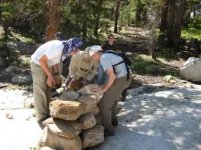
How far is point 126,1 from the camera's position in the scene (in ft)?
79.2

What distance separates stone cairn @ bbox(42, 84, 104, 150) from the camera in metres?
6.01

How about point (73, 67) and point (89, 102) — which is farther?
point (73, 67)

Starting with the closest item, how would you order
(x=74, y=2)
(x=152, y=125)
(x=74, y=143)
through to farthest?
1. (x=74, y=143)
2. (x=152, y=125)
3. (x=74, y=2)

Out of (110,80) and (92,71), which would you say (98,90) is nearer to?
(110,80)

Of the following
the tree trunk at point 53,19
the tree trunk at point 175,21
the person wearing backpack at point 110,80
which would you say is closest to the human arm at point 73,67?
the person wearing backpack at point 110,80

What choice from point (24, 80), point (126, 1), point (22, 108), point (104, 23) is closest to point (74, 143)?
point (22, 108)

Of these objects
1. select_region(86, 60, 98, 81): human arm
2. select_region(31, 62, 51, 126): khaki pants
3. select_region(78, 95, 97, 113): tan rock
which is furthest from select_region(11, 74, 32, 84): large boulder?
select_region(78, 95, 97, 113): tan rock

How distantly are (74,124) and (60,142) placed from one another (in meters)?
0.34

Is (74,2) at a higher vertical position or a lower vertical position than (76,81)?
higher

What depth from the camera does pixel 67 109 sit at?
19.6 ft

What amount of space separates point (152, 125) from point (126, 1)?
18.2m

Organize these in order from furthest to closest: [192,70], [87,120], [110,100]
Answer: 1. [192,70]
2. [110,100]
3. [87,120]

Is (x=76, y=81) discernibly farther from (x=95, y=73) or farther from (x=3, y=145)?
(x=3, y=145)

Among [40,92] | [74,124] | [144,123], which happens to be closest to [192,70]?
[144,123]
